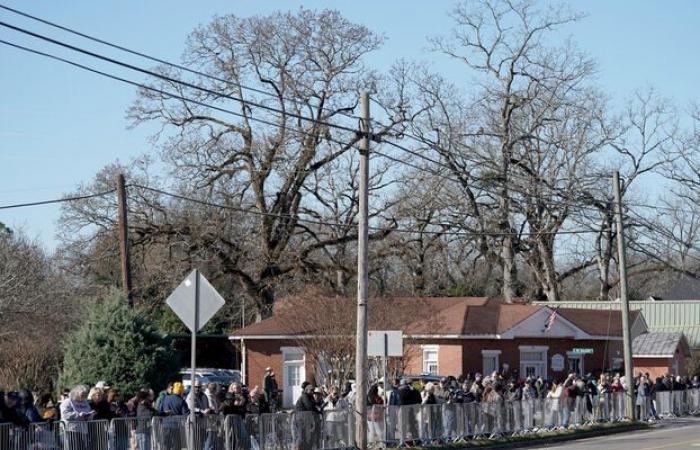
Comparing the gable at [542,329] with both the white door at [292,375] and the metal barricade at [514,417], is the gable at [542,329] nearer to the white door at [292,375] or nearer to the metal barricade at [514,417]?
the white door at [292,375]

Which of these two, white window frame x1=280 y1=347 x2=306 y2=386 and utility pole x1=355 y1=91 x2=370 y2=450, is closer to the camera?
utility pole x1=355 y1=91 x2=370 y2=450

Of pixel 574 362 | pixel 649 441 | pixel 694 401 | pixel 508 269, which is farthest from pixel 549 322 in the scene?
pixel 649 441

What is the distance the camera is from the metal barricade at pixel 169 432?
20781 mm

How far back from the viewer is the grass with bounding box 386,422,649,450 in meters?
28.5

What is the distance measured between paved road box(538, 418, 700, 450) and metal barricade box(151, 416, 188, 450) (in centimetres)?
1018

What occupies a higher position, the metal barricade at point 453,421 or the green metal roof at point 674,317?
the green metal roof at point 674,317

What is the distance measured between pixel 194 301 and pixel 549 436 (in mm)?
16966

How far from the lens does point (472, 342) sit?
150 feet

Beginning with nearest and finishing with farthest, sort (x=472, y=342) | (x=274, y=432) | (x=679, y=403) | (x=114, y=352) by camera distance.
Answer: (x=274, y=432)
(x=114, y=352)
(x=679, y=403)
(x=472, y=342)

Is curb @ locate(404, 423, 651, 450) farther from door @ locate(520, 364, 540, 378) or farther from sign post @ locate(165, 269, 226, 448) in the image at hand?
sign post @ locate(165, 269, 226, 448)

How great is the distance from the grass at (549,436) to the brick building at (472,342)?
7.96 m

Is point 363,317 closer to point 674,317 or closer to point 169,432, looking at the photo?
point 169,432

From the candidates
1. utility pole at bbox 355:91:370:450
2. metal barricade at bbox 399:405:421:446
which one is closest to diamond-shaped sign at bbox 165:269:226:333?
utility pole at bbox 355:91:370:450

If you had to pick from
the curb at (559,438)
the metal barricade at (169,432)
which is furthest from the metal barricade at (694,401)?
the metal barricade at (169,432)
